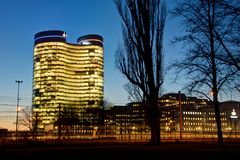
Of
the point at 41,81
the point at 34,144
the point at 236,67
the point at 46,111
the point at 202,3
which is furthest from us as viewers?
the point at 41,81

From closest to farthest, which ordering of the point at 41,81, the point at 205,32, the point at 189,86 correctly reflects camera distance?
the point at 205,32 < the point at 189,86 < the point at 41,81

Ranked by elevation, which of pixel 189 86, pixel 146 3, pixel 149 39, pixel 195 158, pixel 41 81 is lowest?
pixel 195 158

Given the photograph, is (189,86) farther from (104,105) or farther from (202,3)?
(104,105)

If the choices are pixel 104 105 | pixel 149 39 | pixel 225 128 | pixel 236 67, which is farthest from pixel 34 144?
pixel 104 105

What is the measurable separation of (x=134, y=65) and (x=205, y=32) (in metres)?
11.1

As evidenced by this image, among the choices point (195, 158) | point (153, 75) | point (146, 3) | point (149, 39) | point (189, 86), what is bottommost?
point (195, 158)

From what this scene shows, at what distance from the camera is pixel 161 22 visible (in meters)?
Answer: 26.2

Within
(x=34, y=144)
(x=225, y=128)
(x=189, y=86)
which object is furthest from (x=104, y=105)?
(x=189, y=86)

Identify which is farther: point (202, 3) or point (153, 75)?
point (153, 75)

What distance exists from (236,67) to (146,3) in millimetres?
14225

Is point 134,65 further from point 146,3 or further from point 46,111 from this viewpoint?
point 46,111

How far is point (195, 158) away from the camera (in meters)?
14.0

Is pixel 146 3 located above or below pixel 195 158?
above

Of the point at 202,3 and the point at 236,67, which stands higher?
the point at 202,3
